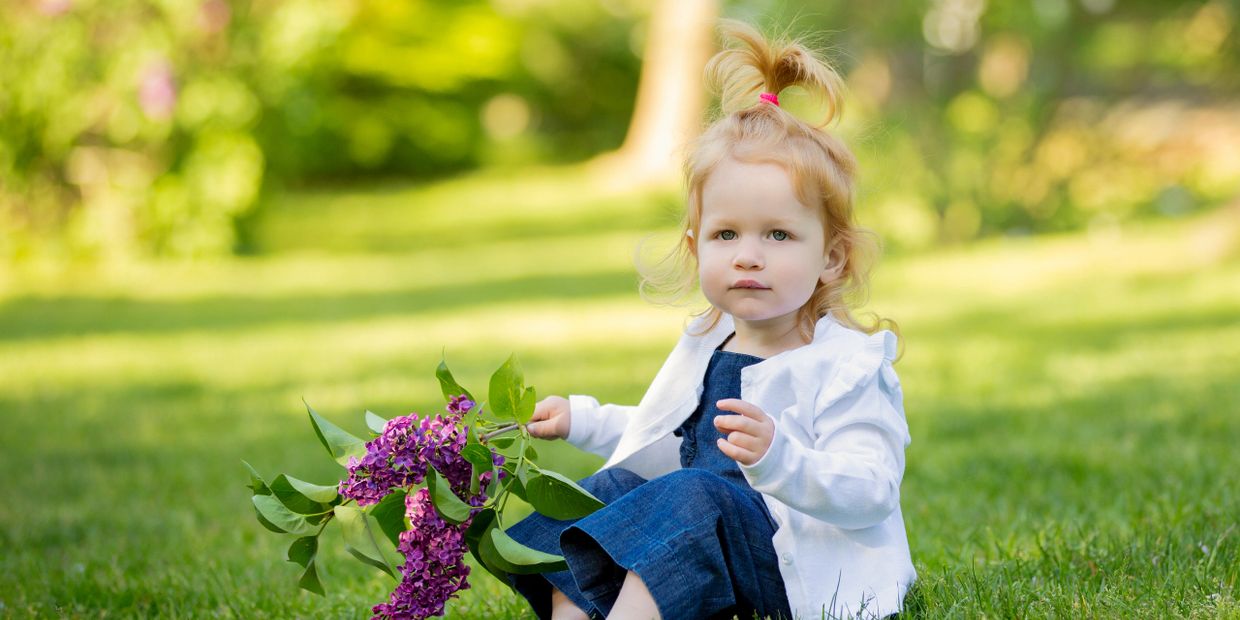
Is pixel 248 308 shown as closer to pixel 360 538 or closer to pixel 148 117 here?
pixel 148 117

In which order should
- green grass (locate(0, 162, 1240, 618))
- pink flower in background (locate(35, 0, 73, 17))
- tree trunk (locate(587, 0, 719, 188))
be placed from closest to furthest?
green grass (locate(0, 162, 1240, 618)), pink flower in background (locate(35, 0, 73, 17)), tree trunk (locate(587, 0, 719, 188))

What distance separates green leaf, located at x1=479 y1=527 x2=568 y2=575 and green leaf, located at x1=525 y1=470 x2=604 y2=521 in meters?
0.08

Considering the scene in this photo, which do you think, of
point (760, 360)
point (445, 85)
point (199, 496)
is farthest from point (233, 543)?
point (445, 85)

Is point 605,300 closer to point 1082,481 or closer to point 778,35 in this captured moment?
point 1082,481

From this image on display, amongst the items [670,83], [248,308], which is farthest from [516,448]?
[670,83]

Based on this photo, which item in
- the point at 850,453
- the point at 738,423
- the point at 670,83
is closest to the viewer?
the point at 738,423

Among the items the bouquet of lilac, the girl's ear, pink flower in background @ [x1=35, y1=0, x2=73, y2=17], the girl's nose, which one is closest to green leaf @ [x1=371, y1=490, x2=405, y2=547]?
the bouquet of lilac

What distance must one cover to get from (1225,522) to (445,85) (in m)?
23.0

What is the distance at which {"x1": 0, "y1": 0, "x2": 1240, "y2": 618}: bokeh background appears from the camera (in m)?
3.36

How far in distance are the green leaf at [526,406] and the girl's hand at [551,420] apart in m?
0.17

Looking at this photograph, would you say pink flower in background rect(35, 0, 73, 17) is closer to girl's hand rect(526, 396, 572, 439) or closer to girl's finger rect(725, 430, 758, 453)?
girl's hand rect(526, 396, 572, 439)

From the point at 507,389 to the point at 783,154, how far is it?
705 mm

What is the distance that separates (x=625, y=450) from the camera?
2.69 metres

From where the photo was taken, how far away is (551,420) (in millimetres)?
2707
